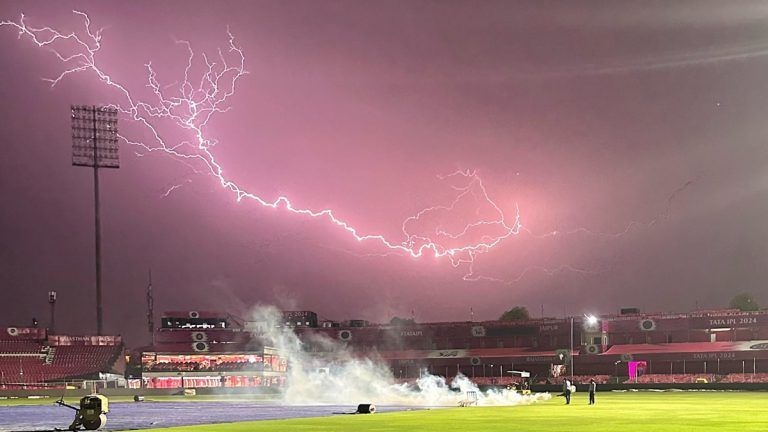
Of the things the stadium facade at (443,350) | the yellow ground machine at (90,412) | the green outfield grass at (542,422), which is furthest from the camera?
the stadium facade at (443,350)

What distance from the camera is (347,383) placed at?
315ft

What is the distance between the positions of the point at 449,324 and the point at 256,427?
375 feet

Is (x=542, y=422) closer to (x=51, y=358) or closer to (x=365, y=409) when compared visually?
(x=365, y=409)

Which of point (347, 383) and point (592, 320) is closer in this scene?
point (347, 383)

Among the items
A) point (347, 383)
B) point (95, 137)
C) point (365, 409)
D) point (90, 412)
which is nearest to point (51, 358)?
point (95, 137)

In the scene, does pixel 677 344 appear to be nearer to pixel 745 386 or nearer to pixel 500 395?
pixel 745 386

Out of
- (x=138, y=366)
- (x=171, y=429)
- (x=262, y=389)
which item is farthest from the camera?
(x=138, y=366)

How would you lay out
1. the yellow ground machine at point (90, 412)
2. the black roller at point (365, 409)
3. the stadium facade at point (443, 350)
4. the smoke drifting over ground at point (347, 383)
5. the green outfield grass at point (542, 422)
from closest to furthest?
the green outfield grass at point (542, 422)
the yellow ground machine at point (90, 412)
the black roller at point (365, 409)
the smoke drifting over ground at point (347, 383)
the stadium facade at point (443, 350)

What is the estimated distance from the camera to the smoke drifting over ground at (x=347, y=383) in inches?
2901

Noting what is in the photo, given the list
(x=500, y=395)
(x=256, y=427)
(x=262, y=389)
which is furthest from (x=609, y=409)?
(x=262, y=389)

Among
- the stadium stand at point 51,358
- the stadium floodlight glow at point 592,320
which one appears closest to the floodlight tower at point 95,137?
the stadium stand at point 51,358

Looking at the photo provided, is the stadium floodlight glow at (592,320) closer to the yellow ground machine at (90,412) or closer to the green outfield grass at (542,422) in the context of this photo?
the green outfield grass at (542,422)

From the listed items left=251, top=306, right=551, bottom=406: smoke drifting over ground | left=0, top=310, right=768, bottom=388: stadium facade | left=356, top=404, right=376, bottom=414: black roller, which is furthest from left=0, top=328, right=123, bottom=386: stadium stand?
left=356, top=404, right=376, bottom=414: black roller

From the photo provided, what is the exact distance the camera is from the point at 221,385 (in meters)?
136
